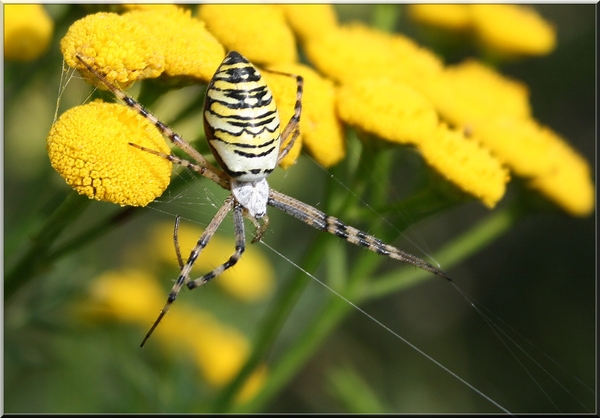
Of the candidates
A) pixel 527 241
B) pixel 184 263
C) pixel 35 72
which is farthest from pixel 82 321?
pixel 527 241

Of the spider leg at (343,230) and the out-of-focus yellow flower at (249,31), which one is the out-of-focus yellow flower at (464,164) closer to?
the spider leg at (343,230)

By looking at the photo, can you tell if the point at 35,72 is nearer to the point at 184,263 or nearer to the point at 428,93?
the point at 184,263

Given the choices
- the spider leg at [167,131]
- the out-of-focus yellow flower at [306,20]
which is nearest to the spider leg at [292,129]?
the spider leg at [167,131]

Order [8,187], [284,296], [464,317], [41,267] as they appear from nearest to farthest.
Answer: [41,267] < [284,296] < [8,187] < [464,317]

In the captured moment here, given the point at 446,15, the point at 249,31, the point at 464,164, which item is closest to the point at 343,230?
the point at 464,164

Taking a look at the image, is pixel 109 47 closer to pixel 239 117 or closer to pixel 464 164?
pixel 239 117

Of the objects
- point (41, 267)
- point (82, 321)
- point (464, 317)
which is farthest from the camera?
point (464, 317)

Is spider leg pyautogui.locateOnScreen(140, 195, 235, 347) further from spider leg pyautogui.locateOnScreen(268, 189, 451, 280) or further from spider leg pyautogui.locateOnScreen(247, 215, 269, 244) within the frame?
spider leg pyautogui.locateOnScreen(268, 189, 451, 280)
